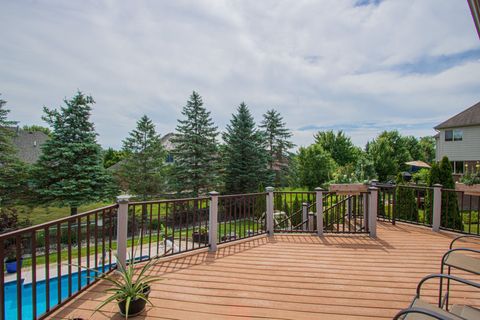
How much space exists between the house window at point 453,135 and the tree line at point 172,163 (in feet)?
15.4

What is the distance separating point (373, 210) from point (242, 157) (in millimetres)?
13444

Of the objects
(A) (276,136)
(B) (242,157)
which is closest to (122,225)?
(B) (242,157)

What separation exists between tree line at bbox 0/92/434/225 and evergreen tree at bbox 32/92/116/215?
4 centimetres

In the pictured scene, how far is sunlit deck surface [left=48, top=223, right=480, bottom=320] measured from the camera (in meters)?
2.31

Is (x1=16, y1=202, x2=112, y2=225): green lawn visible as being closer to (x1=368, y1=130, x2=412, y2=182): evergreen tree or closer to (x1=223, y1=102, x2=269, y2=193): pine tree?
(x1=223, y1=102, x2=269, y2=193): pine tree

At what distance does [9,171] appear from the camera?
1135cm

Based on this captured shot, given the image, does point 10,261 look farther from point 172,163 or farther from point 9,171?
point 172,163

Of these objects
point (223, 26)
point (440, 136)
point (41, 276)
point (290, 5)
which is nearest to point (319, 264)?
point (290, 5)

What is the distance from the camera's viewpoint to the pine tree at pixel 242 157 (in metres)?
17.8

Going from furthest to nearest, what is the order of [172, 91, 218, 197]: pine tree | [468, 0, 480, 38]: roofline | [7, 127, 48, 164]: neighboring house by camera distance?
[7, 127, 48, 164]: neighboring house
[172, 91, 218, 197]: pine tree
[468, 0, 480, 38]: roofline

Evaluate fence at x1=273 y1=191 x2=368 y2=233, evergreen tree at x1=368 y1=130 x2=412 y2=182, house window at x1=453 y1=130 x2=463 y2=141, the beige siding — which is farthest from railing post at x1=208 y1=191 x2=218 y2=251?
evergreen tree at x1=368 y1=130 x2=412 y2=182

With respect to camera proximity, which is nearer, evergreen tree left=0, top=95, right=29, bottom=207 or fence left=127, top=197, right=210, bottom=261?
fence left=127, top=197, right=210, bottom=261

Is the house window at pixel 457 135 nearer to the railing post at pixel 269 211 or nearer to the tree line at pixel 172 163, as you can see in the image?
the tree line at pixel 172 163

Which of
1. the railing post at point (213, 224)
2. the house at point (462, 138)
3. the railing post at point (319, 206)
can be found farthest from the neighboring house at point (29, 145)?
the house at point (462, 138)
